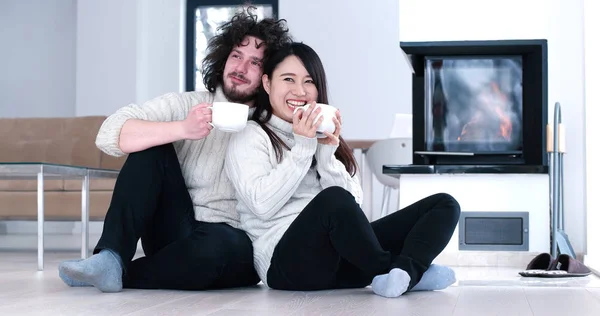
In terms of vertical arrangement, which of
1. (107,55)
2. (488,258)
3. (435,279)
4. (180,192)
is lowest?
(488,258)

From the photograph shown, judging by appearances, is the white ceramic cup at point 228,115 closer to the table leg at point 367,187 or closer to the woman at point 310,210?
the woman at point 310,210

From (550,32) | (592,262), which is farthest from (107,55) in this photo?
(592,262)

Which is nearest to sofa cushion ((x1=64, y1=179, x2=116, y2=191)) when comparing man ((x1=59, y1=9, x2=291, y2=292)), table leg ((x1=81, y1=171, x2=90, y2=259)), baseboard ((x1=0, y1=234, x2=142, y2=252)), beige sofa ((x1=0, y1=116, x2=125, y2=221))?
beige sofa ((x1=0, y1=116, x2=125, y2=221))

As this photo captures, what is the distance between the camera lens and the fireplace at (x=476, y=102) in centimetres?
383

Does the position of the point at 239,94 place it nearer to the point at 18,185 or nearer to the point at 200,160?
the point at 200,160

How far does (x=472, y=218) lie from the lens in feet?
12.2

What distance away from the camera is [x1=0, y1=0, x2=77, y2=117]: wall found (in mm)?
7676

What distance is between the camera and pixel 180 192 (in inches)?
84.1

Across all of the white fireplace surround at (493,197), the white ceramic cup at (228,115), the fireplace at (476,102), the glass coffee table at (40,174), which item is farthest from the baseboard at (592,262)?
the glass coffee table at (40,174)

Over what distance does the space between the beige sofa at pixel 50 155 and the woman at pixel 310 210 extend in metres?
2.65

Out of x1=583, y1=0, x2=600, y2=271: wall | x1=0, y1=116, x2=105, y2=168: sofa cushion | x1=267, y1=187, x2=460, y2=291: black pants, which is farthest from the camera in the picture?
x1=0, y1=116, x2=105, y2=168: sofa cushion

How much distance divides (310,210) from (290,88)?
1.20 ft

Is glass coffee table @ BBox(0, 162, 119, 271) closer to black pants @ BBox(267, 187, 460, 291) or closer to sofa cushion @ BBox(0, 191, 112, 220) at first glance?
sofa cushion @ BBox(0, 191, 112, 220)

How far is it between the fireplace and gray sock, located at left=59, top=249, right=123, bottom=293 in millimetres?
2066
